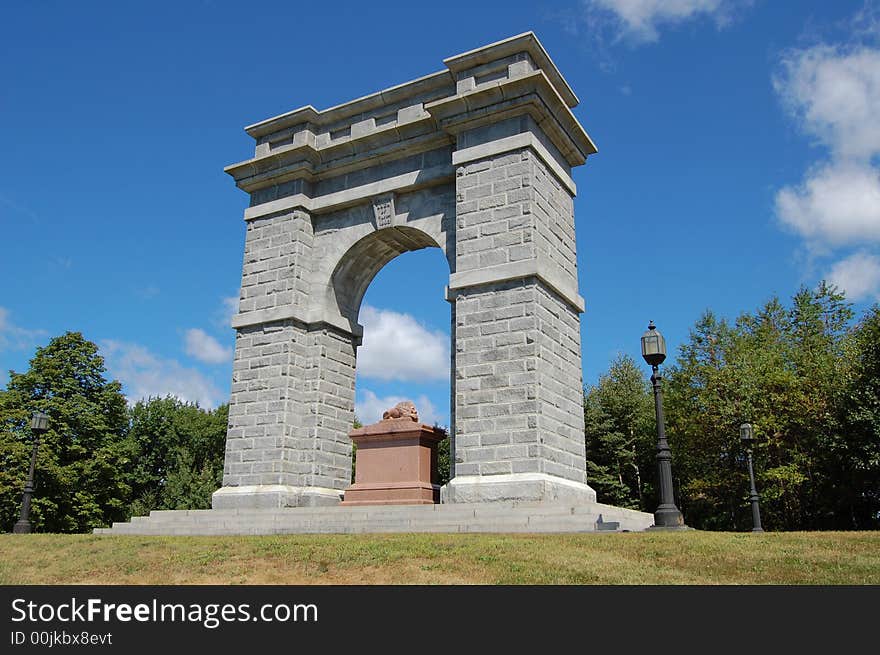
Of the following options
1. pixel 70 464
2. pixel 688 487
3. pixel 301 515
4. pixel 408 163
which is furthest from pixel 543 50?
pixel 70 464

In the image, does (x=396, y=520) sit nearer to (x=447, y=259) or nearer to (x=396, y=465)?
(x=396, y=465)

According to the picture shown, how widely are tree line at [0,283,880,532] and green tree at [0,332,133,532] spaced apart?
0.06 m

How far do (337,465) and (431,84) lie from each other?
9.66 m

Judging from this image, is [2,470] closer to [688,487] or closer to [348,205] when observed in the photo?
[348,205]

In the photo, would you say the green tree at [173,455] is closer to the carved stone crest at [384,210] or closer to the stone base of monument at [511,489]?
the carved stone crest at [384,210]

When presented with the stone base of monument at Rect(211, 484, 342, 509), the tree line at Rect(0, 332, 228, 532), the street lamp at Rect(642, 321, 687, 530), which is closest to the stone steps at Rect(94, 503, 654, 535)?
the stone base of monument at Rect(211, 484, 342, 509)

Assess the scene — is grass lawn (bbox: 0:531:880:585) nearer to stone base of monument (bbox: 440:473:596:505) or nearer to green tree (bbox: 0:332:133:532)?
stone base of monument (bbox: 440:473:596:505)

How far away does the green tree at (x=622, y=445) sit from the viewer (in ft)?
128

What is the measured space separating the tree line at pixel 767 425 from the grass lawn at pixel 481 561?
61.5 ft

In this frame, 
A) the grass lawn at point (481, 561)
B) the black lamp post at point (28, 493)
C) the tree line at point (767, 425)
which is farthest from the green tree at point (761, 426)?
the black lamp post at point (28, 493)

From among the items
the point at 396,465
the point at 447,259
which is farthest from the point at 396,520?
the point at 447,259

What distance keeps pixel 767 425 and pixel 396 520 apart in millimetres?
21511
